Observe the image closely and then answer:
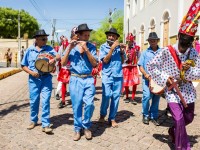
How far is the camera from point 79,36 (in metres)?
5.18

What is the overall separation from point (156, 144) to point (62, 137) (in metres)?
1.60

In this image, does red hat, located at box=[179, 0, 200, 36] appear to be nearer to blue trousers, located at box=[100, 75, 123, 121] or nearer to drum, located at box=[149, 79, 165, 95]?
drum, located at box=[149, 79, 165, 95]

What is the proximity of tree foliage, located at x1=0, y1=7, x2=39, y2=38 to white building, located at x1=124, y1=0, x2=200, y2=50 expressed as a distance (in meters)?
43.3

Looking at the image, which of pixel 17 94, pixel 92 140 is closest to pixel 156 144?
pixel 92 140

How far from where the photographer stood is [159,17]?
24.3 meters

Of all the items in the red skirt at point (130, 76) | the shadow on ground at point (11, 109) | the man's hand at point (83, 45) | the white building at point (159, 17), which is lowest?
the shadow on ground at point (11, 109)

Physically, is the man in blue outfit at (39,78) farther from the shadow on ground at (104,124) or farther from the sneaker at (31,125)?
the shadow on ground at (104,124)

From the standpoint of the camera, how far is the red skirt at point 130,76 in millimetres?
8867

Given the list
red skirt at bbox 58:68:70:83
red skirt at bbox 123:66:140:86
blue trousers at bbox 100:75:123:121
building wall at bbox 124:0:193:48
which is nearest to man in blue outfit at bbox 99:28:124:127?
blue trousers at bbox 100:75:123:121

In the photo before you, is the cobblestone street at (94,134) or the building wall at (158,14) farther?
the building wall at (158,14)

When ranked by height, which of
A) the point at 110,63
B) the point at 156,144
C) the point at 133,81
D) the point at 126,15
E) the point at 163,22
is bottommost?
the point at 156,144

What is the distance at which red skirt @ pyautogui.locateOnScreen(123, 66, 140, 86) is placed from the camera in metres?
8.87

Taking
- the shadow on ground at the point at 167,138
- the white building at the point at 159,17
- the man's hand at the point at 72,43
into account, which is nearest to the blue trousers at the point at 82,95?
the man's hand at the point at 72,43

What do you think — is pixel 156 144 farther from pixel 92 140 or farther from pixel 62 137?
pixel 62 137
